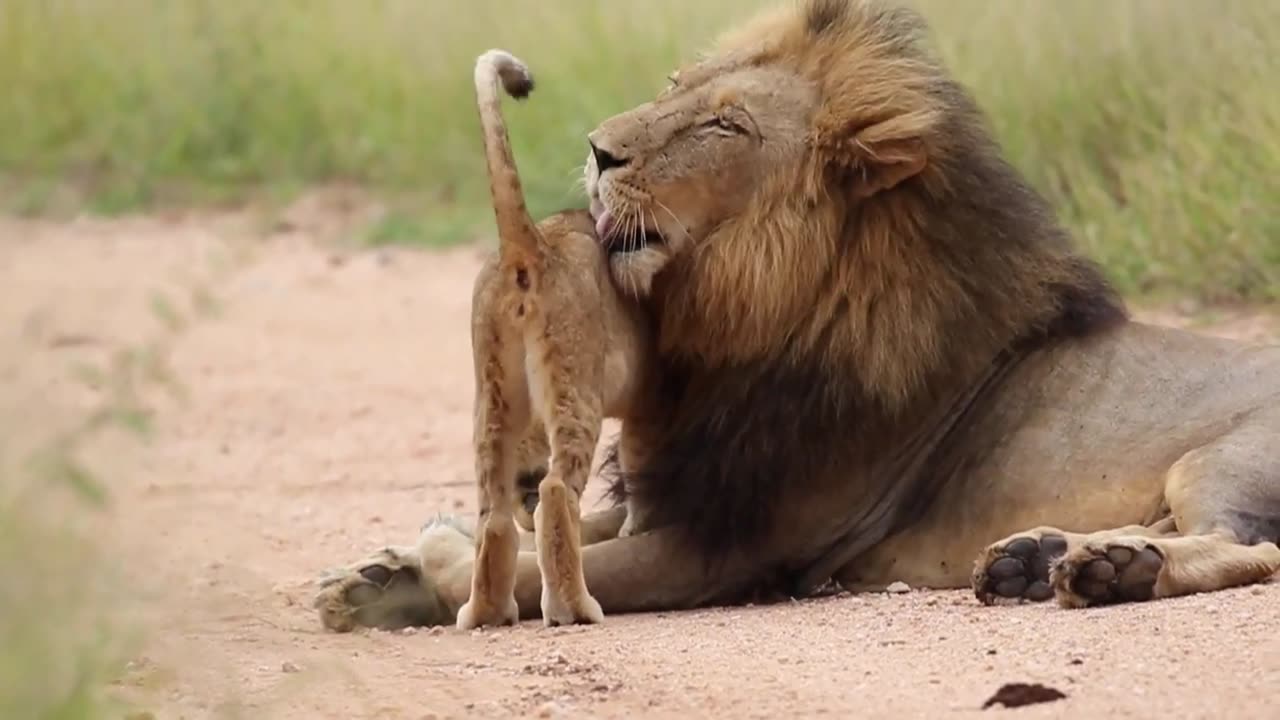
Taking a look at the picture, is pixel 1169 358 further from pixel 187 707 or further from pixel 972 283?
pixel 187 707

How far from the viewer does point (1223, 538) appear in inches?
192

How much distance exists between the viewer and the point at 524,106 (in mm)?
12070

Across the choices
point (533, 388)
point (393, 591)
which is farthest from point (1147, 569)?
point (393, 591)

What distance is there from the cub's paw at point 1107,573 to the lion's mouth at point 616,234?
42.6 inches

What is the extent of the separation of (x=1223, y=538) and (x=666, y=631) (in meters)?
1.07

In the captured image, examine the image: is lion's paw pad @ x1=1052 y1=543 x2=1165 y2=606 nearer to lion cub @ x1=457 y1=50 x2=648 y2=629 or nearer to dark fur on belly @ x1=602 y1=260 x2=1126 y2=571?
dark fur on belly @ x1=602 y1=260 x2=1126 y2=571

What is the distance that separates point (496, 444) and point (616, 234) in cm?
56

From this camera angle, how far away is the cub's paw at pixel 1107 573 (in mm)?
4648

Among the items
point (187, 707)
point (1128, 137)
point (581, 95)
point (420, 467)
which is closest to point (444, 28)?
point (581, 95)

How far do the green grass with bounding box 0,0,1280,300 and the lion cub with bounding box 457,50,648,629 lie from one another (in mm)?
3992

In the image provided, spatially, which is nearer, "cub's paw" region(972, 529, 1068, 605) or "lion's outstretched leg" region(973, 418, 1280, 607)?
"lion's outstretched leg" region(973, 418, 1280, 607)

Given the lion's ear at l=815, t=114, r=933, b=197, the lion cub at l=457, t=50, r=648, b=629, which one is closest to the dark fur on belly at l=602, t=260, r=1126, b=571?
the lion cub at l=457, t=50, r=648, b=629

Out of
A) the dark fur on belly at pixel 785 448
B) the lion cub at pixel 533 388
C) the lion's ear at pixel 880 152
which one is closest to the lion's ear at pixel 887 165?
the lion's ear at pixel 880 152

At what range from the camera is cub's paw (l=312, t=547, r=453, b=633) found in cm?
510
